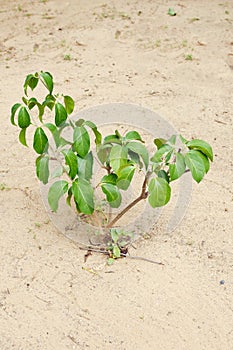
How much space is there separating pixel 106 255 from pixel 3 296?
0.44m

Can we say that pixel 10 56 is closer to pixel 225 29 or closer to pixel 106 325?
pixel 225 29

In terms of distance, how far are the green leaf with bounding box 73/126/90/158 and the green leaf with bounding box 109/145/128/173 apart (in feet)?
0.34

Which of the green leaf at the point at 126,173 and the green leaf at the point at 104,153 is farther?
the green leaf at the point at 104,153

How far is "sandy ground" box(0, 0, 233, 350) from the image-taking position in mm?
1911

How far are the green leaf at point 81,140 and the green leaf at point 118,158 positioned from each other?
103 millimetres

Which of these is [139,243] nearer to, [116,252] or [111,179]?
[116,252]

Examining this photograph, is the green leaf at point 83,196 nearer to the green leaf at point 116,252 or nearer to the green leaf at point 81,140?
the green leaf at point 81,140

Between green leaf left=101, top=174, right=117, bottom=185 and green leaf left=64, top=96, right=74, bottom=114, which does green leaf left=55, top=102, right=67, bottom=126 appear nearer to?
green leaf left=64, top=96, right=74, bottom=114

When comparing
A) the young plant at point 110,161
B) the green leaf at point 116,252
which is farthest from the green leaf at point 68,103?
the green leaf at point 116,252

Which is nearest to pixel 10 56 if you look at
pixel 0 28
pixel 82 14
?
pixel 0 28

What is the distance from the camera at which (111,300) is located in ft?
6.54

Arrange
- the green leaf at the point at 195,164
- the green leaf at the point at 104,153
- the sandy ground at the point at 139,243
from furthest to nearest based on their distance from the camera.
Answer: the green leaf at the point at 104,153
the sandy ground at the point at 139,243
the green leaf at the point at 195,164

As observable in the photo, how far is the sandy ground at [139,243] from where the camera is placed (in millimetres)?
1911

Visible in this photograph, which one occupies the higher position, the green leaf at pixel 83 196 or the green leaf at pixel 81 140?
the green leaf at pixel 81 140
